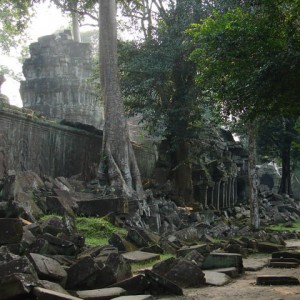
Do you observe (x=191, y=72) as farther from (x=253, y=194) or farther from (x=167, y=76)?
(x=253, y=194)

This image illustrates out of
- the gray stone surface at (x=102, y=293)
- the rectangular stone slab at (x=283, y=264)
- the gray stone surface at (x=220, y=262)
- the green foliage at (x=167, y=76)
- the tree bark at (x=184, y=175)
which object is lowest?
the rectangular stone slab at (x=283, y=264)

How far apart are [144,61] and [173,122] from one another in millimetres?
2512

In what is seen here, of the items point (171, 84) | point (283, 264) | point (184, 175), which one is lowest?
point (283, 264)

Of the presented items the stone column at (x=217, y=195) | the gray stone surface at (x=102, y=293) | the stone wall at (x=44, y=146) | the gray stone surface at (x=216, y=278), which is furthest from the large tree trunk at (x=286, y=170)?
the gray stone surface at (x=102, y=293)

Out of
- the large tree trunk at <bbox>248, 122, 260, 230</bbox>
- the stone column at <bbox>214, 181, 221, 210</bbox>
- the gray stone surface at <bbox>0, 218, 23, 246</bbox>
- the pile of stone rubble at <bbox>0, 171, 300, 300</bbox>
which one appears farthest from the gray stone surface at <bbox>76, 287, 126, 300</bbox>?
the stone column at <bbox>214, 181, 221, 210</bbox>

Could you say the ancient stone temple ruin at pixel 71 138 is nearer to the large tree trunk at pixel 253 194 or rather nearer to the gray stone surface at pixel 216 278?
the large tree trunk at pixel 253 194

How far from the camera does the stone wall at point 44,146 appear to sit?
10.9 m

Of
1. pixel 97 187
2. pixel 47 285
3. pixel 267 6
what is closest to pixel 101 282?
pixel 47 285

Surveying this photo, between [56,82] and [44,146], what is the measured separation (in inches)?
437

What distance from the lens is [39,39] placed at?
23578mm

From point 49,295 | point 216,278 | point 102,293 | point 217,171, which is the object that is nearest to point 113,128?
point 217,171

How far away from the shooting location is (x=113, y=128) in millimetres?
13000

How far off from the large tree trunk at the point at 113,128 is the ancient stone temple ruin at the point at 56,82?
8.49 meters

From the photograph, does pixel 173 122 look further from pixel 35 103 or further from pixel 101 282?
pixel 101 282
